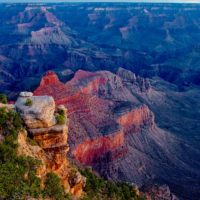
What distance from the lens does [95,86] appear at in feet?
273

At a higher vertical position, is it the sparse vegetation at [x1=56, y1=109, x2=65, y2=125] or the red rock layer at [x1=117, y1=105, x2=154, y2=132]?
the sparse vegetation at [x1=56, y1=109, x2=65, y2=125]

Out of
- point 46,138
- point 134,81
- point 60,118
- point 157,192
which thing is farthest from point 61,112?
point 134,81

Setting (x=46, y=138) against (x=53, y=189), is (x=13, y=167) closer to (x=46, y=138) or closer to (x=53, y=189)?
(x=53, y=189)

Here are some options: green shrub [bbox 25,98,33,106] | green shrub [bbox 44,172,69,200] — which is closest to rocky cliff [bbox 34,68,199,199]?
green shrub [bbox 44,172,69,200]

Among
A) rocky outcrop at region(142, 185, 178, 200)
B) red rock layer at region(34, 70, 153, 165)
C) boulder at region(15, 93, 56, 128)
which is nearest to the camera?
boulder at region(15, 93, 56, 128)

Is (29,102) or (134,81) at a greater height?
(29,102)

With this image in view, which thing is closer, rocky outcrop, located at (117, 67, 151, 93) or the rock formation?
the rock formation

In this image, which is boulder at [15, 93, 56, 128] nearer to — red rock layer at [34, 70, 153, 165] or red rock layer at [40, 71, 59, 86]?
red rock layer at [34, 70, 153, 165]

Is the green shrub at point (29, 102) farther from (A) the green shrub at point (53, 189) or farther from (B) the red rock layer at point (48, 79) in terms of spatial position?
(B) the red rock layer at point (48, 79)

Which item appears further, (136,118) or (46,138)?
(136,118)

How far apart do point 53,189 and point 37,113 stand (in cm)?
703

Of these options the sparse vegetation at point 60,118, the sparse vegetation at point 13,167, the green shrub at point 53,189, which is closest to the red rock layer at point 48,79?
the sparse vegetation at point 60,118

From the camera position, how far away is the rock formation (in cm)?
2262

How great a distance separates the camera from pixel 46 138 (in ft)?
76.4
